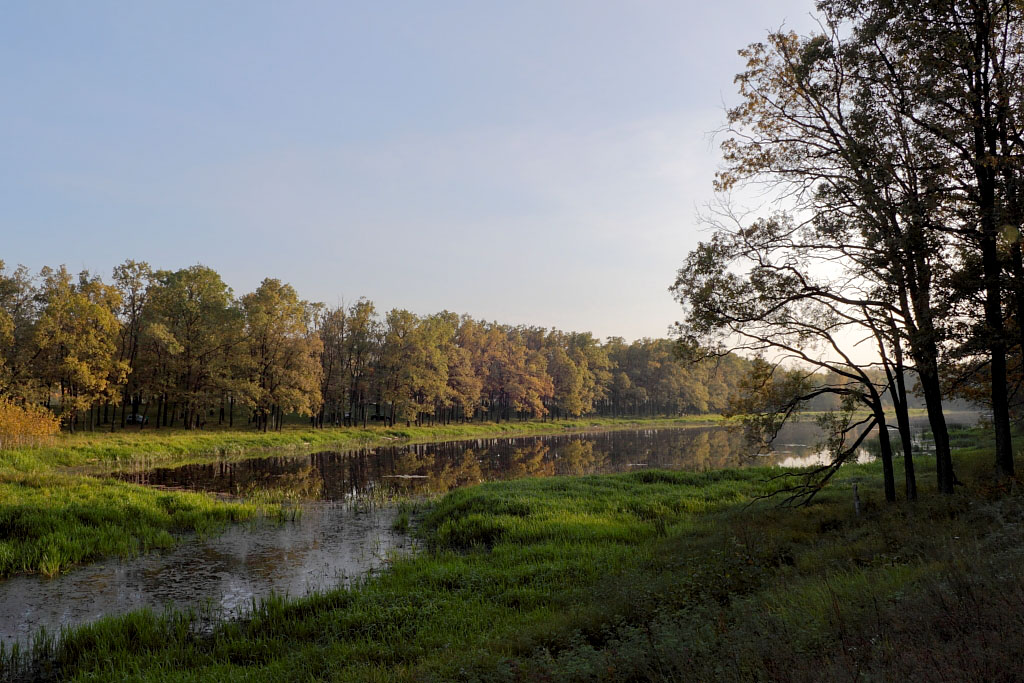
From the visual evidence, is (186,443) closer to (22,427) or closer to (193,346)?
(22,427)

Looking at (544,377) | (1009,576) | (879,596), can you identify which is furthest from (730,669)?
(544,377)

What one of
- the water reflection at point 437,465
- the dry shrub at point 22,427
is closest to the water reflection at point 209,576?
the water reflection at point 437,465

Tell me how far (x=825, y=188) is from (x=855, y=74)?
3378 mm

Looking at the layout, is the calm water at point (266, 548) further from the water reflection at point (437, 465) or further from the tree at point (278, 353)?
the tree at point (278, 353)

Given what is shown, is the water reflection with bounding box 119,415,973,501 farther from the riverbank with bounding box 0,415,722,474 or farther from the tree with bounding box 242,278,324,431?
the tree with bounding box 242,278,324,431

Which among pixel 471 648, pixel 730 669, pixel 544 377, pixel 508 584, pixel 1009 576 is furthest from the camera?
pixel 544 377

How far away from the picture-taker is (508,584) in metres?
11.6

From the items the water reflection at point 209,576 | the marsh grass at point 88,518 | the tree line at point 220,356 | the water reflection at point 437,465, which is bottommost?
the water reflection at point 437,465

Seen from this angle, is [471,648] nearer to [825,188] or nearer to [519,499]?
[519,499]

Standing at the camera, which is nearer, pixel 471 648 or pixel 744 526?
pixel 471 648

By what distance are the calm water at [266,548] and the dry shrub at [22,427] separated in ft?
27.6

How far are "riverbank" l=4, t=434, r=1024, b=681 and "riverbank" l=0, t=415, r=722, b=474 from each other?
13.9m

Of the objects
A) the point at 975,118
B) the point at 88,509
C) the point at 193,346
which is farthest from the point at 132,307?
the point at 975,118

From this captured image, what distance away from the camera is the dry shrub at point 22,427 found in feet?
109
